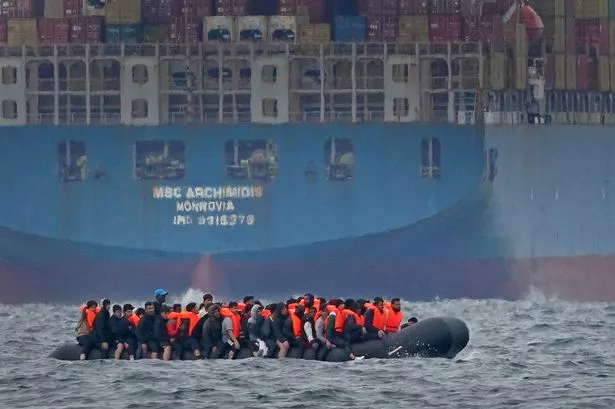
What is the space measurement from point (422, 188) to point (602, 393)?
110ft

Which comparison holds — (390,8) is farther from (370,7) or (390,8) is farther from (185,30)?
(185,30)

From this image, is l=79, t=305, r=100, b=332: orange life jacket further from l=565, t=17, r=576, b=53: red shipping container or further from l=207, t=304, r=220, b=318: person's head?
l=565, t=17, r=576, b=53: red shipping container

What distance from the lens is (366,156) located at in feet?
295

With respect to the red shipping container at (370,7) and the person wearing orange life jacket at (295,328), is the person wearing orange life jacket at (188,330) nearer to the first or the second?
the person wearing orange life jacket at (295,328)

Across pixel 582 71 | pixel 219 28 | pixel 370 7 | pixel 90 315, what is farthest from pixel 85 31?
pixel 90 315

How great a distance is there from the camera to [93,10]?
8988cm

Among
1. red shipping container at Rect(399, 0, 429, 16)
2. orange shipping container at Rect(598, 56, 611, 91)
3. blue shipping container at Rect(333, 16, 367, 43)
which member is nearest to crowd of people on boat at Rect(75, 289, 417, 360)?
red shipping container at Rect(399, 0, 429, 16)

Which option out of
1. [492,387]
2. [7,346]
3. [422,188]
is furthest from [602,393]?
[422,188]

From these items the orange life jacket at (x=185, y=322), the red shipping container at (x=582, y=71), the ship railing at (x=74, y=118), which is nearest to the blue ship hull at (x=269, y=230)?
the ship railing at (x=74, y=118)

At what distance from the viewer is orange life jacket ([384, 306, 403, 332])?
6238 cm

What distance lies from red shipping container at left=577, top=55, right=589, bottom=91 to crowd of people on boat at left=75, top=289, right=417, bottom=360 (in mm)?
34323

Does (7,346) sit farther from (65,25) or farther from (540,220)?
(540,220)

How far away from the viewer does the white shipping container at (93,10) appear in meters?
89.8

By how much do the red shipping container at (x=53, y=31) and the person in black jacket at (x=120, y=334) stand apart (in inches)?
1142
